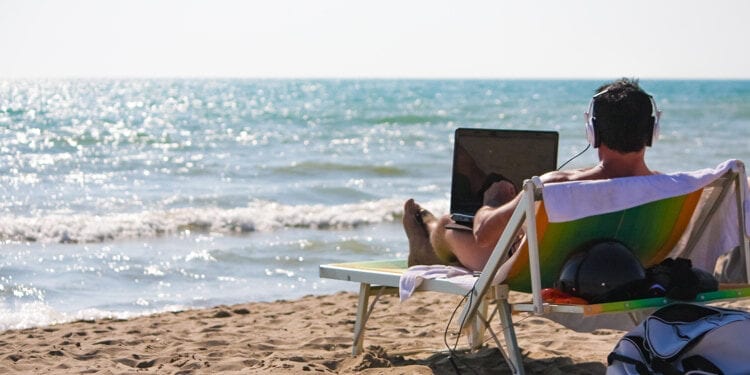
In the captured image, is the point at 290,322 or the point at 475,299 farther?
the point at 290,322

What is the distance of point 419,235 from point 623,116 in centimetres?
130

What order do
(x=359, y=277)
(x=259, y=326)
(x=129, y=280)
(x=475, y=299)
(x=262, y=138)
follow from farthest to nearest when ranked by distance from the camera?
(x=262, y=138) → (x=129, y=280) → (x=259, y=326) → (x=359, y=277) → (x=475, y=299)

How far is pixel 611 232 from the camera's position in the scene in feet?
12.7

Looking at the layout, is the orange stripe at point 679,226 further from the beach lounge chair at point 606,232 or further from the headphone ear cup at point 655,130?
the headphone ear cup at point 655,130

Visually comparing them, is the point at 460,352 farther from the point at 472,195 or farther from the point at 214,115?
the point at 214,115

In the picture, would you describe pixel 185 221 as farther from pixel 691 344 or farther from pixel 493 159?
pixel 691 344

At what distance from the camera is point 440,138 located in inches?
998

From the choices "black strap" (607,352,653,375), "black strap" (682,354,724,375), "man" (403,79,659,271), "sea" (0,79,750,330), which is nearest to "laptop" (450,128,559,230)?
"man" (403,79,659,271)

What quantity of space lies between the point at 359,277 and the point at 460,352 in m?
0.77

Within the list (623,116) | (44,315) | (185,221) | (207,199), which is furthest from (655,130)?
(207,199)

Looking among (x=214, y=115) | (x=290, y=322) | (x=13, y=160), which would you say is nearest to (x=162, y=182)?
(x=13, y=160)

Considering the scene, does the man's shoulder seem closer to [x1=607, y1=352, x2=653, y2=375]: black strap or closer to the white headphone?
the white headphone

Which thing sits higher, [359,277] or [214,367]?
[359,277]

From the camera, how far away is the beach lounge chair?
3.58 metres
